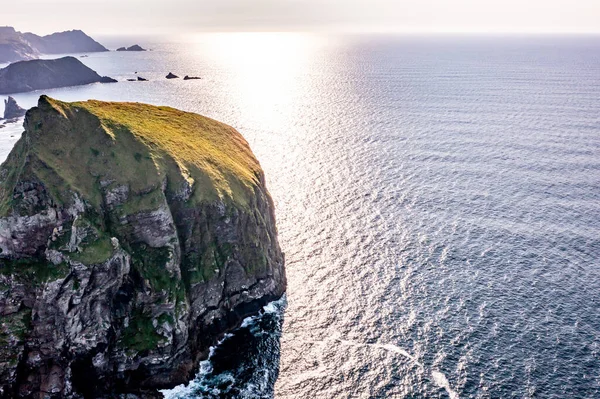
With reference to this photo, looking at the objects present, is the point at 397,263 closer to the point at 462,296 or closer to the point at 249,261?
the point at 462,296

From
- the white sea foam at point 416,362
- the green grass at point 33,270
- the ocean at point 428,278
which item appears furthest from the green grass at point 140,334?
the white sea foam at point 416,362

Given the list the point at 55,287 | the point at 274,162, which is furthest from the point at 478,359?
the point at 274,162

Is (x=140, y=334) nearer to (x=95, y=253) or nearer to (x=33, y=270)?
(x=95, y=253)

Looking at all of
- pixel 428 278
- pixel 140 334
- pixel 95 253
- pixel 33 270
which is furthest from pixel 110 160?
pixel 428 278

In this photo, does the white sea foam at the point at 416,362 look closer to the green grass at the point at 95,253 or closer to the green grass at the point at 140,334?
the green grass at the point at 140,334

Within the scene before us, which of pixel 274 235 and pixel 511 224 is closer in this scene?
pixel 274 235
